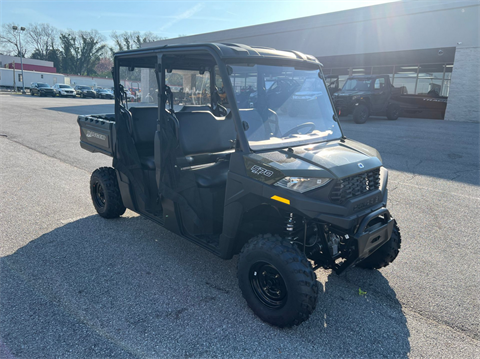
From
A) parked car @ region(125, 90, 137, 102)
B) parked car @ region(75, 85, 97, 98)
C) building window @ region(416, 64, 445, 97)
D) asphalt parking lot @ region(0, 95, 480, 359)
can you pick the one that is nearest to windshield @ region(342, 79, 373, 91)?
building window @ region(416, 64, 445, 97)

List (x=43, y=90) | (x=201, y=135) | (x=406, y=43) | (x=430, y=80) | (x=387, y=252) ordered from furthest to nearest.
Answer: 1. (x=43, y=90)
2. (x=430, y=80)
3. (x=406, y=43)
4. (x=201, y=135)
5. (x=387, y=252)

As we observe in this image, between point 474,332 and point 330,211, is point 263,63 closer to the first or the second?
point 330,211

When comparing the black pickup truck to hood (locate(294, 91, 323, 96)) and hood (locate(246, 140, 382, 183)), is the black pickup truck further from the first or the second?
hood (locate(246, 140, 382, 183))

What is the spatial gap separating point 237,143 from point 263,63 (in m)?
0.76

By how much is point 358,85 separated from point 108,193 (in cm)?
1388

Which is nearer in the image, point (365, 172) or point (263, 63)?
point (365, 172)

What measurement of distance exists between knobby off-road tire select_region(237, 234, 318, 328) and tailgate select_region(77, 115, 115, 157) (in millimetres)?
2466

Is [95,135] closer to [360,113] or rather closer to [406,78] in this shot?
[360,113]

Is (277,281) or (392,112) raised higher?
(392,112)

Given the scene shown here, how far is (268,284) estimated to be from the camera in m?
2.86

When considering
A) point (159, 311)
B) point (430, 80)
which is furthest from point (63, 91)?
point (159, 311)

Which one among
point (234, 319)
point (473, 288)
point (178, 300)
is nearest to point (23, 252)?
point (178, 300)

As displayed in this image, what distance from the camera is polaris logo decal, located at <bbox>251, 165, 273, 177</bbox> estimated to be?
2669 mm

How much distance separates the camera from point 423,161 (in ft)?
29.0
